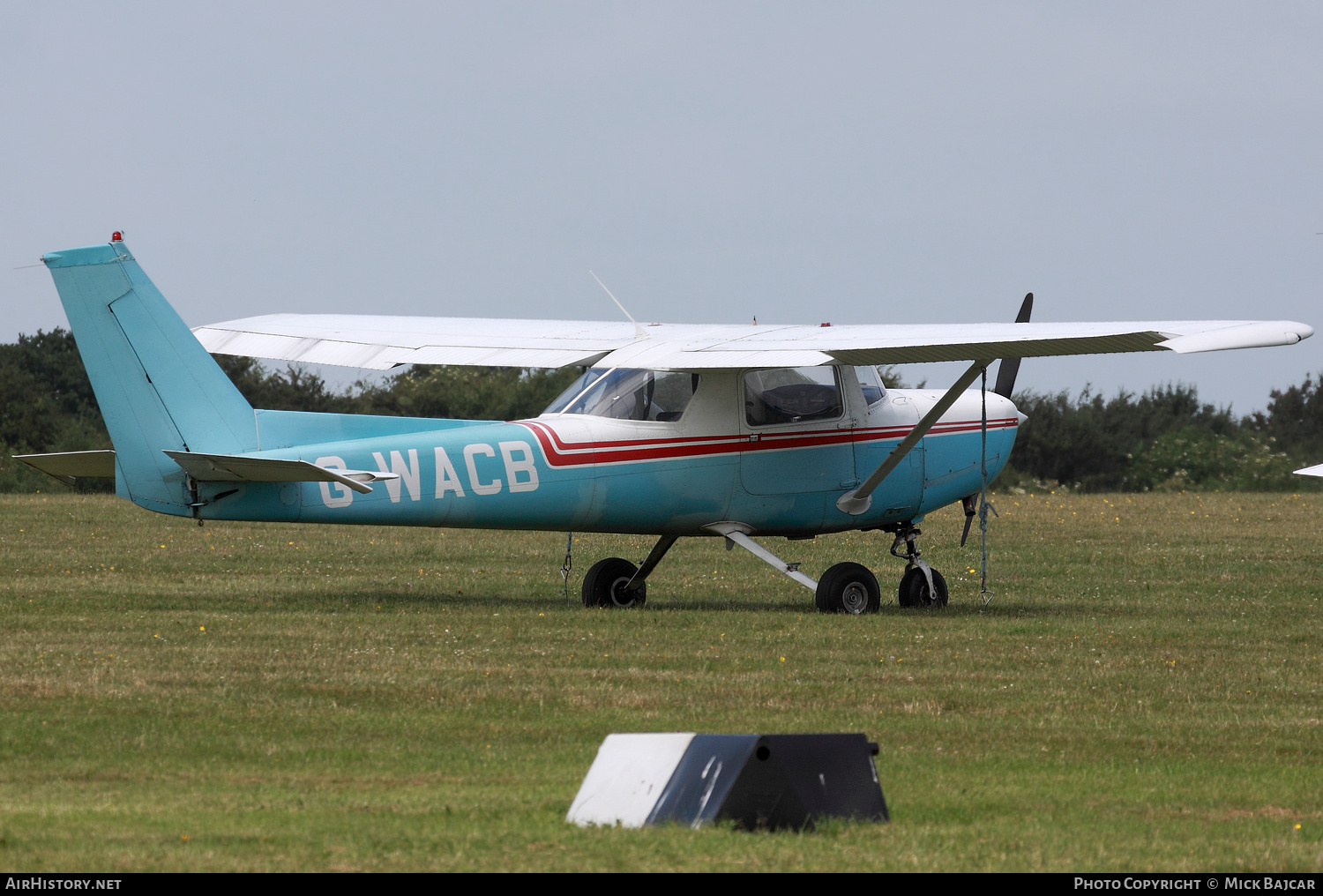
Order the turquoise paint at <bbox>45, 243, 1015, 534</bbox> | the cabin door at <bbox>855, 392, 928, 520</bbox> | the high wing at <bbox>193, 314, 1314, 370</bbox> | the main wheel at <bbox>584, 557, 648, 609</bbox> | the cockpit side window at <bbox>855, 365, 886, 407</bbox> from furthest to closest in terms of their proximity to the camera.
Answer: the cockpit side window at <bbox>855, 365, 886, 407</bbox> < the cabin door at <bbox>855, 392, 928, 520</bbox> < the main wheel at <bbox>584, 557, 648, 609</bbox> < the high wing at <bbox>193, 314, 1314, 370</bbox> < the turquoise paint at <bbox>45, 243, 1015, 534</bbox>

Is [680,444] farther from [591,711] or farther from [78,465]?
[591,711]

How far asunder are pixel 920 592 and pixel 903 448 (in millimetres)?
1540

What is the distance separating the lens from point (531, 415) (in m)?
51.6

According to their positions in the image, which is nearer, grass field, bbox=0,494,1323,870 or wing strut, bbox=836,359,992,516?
grass field, bbox=0,494,1323,870

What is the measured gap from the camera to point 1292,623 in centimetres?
1438

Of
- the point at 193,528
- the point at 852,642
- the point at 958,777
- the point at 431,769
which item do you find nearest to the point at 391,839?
the point at 431,769

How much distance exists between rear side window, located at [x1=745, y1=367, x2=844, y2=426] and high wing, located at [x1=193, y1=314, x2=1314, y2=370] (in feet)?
1.18

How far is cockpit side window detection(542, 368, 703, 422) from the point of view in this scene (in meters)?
14.5

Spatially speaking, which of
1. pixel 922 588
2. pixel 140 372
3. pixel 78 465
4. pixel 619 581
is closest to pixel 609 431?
pixel 619 581

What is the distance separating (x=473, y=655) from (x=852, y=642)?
9.62 feet

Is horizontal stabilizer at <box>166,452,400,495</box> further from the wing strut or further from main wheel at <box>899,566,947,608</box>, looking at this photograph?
main wheel at <box>899,566,947,608</box>

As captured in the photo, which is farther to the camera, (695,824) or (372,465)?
(372,465)

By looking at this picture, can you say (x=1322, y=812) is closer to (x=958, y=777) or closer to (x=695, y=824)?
(x=958, y=777)

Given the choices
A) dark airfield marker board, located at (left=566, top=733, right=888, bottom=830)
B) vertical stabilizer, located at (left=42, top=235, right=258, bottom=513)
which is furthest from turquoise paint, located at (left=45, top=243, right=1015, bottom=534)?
dark airfield marker board, located at (left=566, top=733, right=888, bottom=830)
